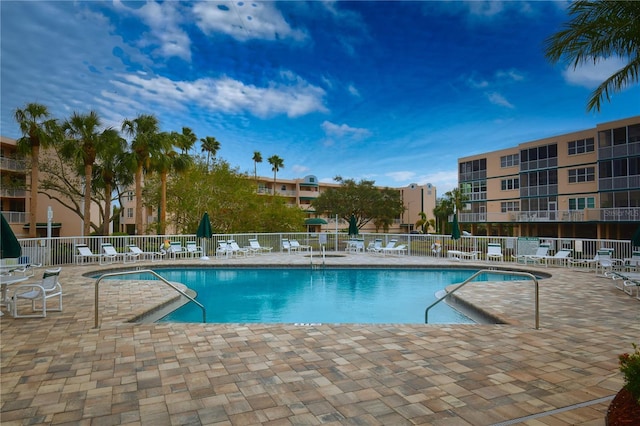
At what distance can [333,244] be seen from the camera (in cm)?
2347

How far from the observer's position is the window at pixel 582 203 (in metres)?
28.2

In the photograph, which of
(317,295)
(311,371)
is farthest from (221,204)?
(311,371)

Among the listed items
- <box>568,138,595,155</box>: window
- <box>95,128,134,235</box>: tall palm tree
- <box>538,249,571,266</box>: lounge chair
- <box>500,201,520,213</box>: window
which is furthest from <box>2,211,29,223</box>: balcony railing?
<box>568,138,595,155</box>: window

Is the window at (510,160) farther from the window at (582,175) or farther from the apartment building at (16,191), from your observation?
the apartment building at (16,191)

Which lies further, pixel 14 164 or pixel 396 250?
pixel 14 164

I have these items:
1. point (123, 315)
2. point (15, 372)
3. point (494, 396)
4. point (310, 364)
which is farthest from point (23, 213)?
point (494, 396)

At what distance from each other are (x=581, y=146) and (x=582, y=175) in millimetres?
2173

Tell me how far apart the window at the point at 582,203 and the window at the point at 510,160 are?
6.69 m

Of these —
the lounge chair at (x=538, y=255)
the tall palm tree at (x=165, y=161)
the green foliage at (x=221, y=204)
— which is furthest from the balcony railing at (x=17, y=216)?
the lounge chair at (x=538, y=255)

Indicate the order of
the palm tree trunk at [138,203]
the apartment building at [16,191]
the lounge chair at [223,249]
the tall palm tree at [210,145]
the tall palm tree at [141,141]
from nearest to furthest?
the lounge chair at [223,249] → the tall palm tree at [141,141] → the palm tree trunk at [138,203] → the apartment building at [16,191] → the tall palm tree at [210,145]

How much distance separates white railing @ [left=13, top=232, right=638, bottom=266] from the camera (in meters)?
14.1

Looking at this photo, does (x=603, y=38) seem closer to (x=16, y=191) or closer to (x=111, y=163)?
(x=111, y=163)

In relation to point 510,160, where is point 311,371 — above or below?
below

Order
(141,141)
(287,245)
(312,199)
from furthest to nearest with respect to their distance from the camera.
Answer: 1. (312,199)
2. (141,141)
3. (287,245)
